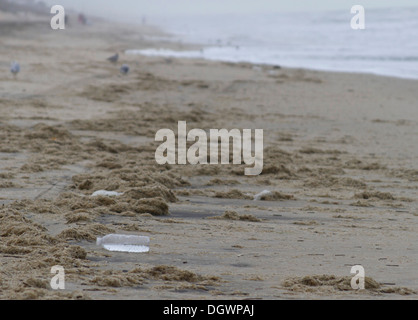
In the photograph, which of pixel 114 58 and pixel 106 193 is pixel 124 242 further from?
pixel 114 58

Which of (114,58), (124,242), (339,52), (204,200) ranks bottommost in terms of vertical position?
(124,242)

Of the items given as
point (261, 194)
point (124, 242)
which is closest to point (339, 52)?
point (261, 194)

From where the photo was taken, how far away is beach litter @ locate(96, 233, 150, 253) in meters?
3.18

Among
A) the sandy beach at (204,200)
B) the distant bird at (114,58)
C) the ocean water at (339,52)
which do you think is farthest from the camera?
the ocean water at (339,52)

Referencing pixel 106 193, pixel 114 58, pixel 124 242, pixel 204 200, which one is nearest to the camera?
pixel 124 242

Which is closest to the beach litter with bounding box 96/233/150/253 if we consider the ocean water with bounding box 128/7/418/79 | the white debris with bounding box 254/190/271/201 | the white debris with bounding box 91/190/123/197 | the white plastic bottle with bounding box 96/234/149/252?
the white plastic bottle with bounding box 96/234/149/252

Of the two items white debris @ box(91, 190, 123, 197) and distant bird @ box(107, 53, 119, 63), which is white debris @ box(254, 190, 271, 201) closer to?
white debris @ box(91, 190, 123, 197)

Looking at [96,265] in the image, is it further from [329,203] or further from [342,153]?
[342,153]

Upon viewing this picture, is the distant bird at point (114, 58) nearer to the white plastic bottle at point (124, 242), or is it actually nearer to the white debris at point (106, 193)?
the white debris at point (106, 193)

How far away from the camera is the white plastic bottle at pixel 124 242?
3184 mm

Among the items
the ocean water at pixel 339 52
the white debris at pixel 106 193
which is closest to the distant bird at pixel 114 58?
the ocean water at pixel 339 52

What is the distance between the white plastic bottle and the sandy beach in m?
0.05

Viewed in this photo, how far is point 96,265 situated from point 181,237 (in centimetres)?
70

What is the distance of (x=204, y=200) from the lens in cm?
446
